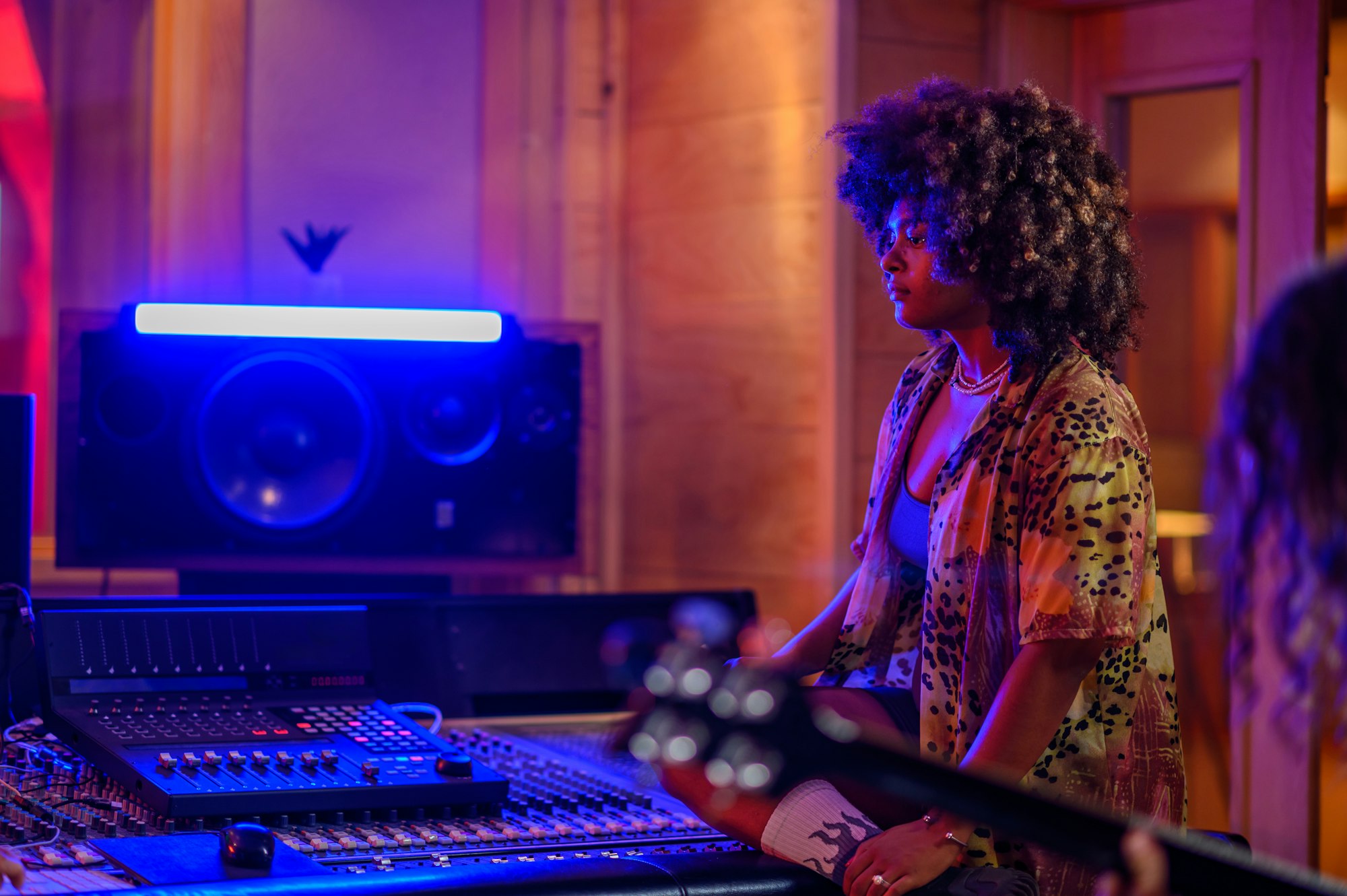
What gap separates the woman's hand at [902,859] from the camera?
48.9 inches

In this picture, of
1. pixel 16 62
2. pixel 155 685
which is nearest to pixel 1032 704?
pixel 155 685

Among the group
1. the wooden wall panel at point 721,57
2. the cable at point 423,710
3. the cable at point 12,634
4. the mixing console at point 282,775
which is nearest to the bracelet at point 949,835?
the mixing console at point 282,775

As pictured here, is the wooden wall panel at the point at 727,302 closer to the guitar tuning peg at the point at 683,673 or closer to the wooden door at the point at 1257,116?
the wooden door at the point at 1257,116

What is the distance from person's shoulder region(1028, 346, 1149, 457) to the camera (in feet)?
4.64

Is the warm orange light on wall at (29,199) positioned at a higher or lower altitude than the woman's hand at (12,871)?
higher

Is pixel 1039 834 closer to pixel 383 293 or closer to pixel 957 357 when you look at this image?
pixel 957 357

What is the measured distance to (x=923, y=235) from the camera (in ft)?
5.28

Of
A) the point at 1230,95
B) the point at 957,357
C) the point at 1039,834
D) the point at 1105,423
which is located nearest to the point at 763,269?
the point at 1230,95

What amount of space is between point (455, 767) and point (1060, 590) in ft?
2.02

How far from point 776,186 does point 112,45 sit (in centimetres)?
145

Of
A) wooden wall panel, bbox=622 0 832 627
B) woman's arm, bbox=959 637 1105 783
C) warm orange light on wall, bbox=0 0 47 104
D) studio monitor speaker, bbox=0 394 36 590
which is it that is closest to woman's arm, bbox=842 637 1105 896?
woman's arm, bbox=959 637 1105 783

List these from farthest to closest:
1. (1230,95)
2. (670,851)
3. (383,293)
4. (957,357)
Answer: (383,293) → (1230,95) → (957,357) → (670,851)

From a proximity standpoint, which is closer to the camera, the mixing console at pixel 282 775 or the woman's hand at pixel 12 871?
the woman's hand at pixel 12 871

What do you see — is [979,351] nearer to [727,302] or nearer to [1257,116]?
[1257,116]
